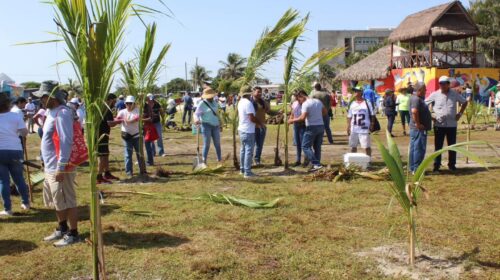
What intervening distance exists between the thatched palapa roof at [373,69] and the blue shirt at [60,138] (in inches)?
1148

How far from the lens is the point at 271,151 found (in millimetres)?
13070

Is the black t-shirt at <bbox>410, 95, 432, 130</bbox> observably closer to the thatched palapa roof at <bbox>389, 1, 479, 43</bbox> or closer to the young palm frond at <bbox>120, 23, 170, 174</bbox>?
the young palm frond at <bbox>120, 23, 170, 174</bbox>

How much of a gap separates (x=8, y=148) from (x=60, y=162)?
1.94 m

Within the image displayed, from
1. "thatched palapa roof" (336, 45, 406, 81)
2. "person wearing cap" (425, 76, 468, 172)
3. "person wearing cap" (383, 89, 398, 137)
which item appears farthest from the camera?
"thatched palapa roof" (336, 45, 406, 81)

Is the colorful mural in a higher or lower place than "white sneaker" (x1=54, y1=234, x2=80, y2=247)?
higher

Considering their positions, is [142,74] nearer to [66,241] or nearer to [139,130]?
[139,130]

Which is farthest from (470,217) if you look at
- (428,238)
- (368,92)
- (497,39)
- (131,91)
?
(497,39)

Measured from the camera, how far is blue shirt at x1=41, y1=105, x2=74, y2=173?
4.77 m

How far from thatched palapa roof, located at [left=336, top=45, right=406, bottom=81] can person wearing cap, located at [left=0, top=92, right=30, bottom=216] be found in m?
28.3

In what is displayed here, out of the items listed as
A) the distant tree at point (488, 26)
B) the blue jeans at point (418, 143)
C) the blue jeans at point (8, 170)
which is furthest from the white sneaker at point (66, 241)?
the distant tree at point (488, 26)

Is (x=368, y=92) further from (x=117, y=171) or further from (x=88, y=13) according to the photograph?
(x=88, y=13)

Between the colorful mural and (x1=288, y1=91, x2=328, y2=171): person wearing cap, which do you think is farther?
the colorful mural

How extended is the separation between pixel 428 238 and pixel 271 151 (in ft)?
26.6

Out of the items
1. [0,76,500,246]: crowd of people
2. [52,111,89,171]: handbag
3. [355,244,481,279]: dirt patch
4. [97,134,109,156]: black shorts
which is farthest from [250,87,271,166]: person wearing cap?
[355,244,481,279]: dirt patch
